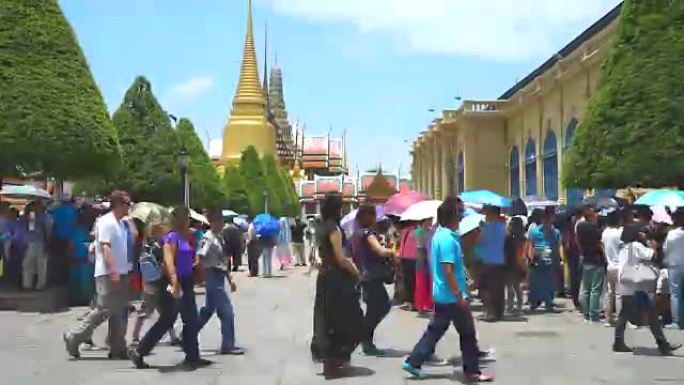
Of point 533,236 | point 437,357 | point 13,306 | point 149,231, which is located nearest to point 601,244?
point 533,236

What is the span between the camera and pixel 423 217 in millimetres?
15078

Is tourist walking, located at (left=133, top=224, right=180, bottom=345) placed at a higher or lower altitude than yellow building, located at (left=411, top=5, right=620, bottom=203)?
lower

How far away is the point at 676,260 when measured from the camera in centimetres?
1261

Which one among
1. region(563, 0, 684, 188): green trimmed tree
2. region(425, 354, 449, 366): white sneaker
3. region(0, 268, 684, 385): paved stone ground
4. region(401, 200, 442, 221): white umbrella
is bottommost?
region(0, 268, 684, 385): paved stone ground

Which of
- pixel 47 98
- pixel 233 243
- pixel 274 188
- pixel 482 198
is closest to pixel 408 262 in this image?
pixel 482 198

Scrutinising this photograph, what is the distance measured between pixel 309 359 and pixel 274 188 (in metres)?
66.0

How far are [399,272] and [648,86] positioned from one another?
6142 mm

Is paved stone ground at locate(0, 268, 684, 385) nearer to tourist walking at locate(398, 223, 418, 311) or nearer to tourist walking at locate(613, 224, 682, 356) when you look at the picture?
tourist walking at locate(613, 224, 682, 356)

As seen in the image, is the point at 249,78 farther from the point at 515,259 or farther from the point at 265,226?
the point at 515,259

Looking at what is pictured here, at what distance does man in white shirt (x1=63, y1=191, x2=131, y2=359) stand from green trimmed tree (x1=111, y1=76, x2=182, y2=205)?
2264 centimetres

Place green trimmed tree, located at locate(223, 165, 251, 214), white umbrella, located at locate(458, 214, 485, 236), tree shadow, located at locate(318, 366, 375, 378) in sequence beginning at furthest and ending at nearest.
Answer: green trimmed tree, located at locate(223, 165, 251, 214), white umbrella, located at locate(458, 214, 485, 236), tree shadow, located at locate(318, 366, 375, 378)

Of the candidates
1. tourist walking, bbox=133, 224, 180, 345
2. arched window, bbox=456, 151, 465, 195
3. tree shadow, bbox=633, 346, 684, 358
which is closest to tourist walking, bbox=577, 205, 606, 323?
tree shadow, bbox=633, 346, 684, 358

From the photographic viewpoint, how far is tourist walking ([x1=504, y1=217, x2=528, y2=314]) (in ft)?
47.6

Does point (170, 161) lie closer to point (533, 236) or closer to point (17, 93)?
point (17, 93)
